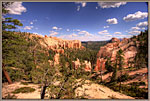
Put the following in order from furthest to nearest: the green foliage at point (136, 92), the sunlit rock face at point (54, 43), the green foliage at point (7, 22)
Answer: the sunlit rock face at point (54, 43) → the green foliage at point (136, 92) → the green foliage at point (7, 22)

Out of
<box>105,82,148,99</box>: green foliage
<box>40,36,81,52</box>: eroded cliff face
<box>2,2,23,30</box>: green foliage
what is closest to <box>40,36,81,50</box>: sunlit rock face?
<box>40,36,81,52</box>: eroded cliff face

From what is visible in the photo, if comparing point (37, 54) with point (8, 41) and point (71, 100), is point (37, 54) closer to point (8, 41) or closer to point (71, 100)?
point (8, 41)

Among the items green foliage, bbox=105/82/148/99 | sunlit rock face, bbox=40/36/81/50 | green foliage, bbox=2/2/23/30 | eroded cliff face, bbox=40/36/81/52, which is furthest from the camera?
eroded cliff face, bbox=40/36/81/52

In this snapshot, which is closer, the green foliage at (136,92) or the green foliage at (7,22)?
the green foliage at (7,22)

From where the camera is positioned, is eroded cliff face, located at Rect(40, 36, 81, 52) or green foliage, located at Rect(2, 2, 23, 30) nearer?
green foliage, located at Rect(2, 2, 23, 30)

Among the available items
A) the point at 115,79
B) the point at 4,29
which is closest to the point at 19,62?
the point at 4,29

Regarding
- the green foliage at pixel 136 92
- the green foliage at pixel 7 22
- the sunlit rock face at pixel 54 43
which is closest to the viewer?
the green foliage at pixel 7 22

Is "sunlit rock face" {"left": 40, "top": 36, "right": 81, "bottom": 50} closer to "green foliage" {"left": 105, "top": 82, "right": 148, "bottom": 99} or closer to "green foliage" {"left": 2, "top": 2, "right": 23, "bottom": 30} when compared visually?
"green foliage" {"left": 2, "top": 2, "right": 23, "bottom": 30}

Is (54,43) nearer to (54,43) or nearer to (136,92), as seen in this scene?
(54,43)

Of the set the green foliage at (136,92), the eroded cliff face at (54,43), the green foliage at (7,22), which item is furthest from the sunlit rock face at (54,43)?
the green foliage at (136,92)

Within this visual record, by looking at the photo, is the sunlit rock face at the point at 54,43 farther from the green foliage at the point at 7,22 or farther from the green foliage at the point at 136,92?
the green foliage at the point at 136,92

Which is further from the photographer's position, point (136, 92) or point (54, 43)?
point (54, 43)

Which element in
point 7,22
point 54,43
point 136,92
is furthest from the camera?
point 54,43

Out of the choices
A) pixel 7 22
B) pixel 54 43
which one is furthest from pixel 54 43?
pixel 7 22
